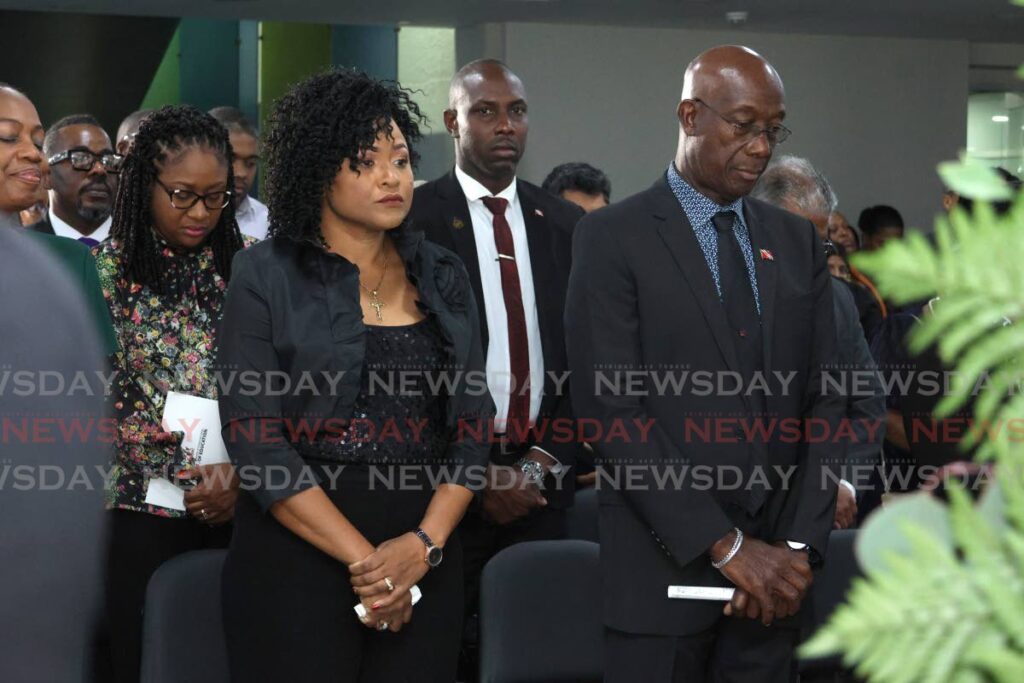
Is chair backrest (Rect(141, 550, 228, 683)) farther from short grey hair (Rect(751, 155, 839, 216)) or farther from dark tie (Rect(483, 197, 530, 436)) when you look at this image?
short grey hair (Rect(751, 155, 839, 216))

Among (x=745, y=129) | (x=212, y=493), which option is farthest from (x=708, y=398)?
(x=212, y=493)

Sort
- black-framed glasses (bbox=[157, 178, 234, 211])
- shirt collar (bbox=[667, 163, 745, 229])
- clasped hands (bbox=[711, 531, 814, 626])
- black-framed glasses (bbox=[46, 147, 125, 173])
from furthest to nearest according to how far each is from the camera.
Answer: black-framed glasses (bbox=[46, 147, 125, 173]), black-framed glasses (bbox=[157, 178, 234, 211]), shirt collar (bbox=[667, 163, 745, 229]), clasped hands (bbox=[711, 531, 814, 626])

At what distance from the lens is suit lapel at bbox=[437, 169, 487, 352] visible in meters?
3.62

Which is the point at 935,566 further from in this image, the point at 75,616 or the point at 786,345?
the point at 786,345

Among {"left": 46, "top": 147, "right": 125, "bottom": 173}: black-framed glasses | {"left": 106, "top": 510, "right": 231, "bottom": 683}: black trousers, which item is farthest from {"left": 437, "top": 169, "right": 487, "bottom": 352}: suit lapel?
{"left": 46, "top": 147, "right": 125, "bottom": 173}: black-framed glasses

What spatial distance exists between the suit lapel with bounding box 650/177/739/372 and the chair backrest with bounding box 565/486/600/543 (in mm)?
1245

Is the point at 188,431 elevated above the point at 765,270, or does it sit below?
below

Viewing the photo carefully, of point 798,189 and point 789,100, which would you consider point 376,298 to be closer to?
point 798,189

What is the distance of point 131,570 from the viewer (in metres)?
3.16

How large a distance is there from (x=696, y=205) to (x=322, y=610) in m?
1.17

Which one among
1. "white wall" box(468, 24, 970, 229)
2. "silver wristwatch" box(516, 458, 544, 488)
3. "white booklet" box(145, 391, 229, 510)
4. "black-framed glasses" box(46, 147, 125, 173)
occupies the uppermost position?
"white wall" box(468, 24, 970, 229)

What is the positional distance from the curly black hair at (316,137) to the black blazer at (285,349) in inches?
3.0

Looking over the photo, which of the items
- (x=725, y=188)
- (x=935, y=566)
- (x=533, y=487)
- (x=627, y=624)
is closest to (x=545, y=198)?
(x=533, y=487)

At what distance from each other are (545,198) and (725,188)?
1.15m
